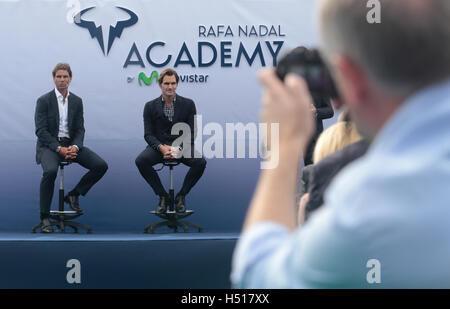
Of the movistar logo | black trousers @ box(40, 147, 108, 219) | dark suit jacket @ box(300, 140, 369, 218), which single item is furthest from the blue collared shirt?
the movistar logo

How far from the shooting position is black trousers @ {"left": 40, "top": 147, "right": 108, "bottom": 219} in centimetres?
455

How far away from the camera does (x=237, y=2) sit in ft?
15.9

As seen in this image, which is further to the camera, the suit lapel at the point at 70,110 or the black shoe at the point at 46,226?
the suit lapel at the point at 70,110

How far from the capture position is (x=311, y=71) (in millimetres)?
800

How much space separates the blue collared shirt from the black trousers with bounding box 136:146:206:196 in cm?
415

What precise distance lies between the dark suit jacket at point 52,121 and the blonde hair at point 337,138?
3216 mm

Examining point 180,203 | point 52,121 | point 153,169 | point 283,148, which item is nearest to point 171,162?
point 153,169

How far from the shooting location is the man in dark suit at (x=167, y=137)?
15.4ft

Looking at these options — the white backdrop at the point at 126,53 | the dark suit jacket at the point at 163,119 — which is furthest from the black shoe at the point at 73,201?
the dark suit jacket at the point at 163,119

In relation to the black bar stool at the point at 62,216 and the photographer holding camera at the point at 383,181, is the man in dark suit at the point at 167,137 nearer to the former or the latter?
the black bar stool at the point at 62,216

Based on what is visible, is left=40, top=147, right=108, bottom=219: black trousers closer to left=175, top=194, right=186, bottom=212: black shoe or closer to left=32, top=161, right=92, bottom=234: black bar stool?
left=32, top=161, right=92, bottom=234: black bar stool

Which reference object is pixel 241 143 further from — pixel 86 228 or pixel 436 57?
pixel 436 57

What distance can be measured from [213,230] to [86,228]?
0.93 metres
